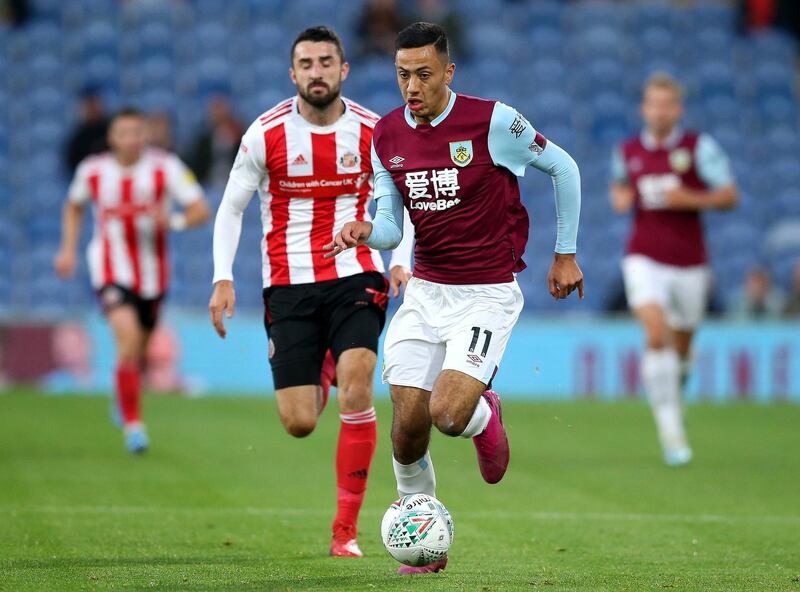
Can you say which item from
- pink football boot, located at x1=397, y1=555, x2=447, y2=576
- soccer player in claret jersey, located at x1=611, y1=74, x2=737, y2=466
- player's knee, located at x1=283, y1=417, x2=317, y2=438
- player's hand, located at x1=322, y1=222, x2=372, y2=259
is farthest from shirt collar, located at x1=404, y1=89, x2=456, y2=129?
soccer player in claret jersey, located at x1=611, y1=74, x2=737, y2=466

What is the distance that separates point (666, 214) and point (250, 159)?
199 inches

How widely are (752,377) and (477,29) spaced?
691 cm

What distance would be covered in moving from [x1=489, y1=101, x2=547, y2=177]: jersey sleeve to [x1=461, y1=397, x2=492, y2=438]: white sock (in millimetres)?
1016

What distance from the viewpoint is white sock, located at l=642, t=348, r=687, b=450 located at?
34.9ft

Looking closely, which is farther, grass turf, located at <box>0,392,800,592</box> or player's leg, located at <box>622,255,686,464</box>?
player's leg, located at <box>622,255,686,464</box>

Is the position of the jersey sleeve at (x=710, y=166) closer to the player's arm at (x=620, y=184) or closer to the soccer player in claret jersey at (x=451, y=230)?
the player's arm at (x=620, y=184)

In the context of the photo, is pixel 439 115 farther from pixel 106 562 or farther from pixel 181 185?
pixel 181 185

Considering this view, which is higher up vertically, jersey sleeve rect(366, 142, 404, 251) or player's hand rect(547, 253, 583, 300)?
jersey sleeve rect(366, 142, 404, 251)

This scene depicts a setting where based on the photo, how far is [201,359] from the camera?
1648cm

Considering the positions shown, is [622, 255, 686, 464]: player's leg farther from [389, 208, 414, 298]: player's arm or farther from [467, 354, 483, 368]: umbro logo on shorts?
[467, 354, 483, 368]: umbro logo on shorts

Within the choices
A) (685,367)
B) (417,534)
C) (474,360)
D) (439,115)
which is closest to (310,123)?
(439,115)

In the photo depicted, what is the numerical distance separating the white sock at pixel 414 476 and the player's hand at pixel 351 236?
3.35 ft

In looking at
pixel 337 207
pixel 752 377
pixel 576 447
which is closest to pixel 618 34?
pixel 752 377

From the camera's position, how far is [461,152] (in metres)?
6.10
